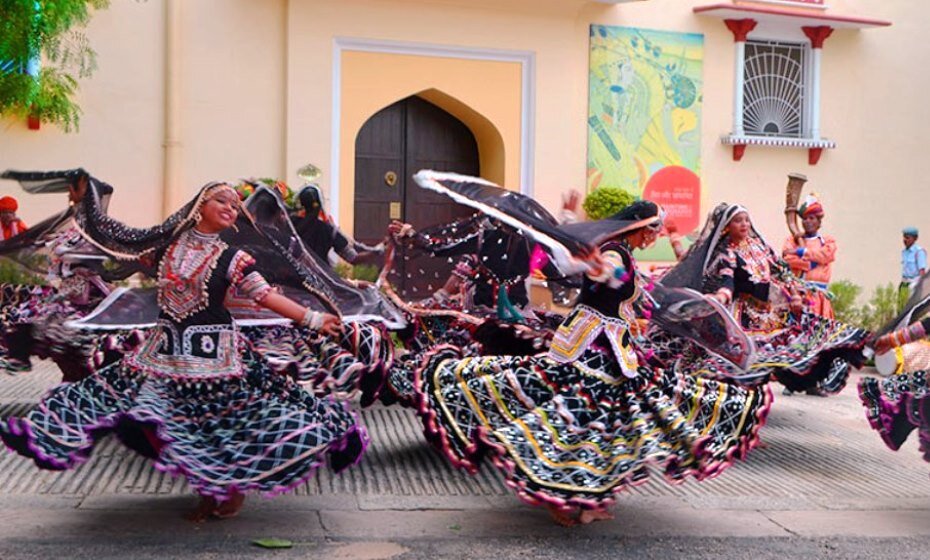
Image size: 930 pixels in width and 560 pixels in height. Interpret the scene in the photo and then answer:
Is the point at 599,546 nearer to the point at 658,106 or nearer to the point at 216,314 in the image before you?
the point at 216,314

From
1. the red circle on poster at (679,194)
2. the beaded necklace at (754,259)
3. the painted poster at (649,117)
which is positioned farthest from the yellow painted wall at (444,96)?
the beaded necklace at (754,259)

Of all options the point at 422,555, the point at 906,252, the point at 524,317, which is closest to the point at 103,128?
the point at 524,317

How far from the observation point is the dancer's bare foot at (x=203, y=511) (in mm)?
5262

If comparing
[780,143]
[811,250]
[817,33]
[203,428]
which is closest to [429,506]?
[203,428]

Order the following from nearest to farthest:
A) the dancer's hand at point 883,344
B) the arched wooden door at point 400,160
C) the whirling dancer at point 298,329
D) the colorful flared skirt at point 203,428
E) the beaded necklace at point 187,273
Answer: the colorful flared skirt at point 203,428 → the beaded necklace at point 187,273 → the dancer's hand at point 883,344 → the whirling dancer at point 298,329 → the arched wooden door at point 400,160

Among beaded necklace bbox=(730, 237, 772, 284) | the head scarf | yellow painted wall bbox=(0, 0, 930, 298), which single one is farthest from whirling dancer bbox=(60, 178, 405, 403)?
yellow painted wall bbox=(0, 0, 930, 298)

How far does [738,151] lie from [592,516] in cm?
967

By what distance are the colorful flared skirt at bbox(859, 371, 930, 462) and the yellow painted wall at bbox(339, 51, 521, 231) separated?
744 cm

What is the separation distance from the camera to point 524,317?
750 centimetres

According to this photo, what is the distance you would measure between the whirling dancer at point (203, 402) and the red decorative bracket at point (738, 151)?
1011 centimetres

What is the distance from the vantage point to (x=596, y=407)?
5.41m

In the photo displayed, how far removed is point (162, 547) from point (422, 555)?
3.63 feet

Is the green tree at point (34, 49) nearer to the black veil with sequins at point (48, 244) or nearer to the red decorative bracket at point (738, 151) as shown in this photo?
the black veil with sequins at point (48, 244)

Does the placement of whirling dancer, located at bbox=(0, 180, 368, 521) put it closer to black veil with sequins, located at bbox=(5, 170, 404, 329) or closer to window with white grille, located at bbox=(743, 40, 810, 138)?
black veil with sequins, located at bbox=(5, 170, 404, 329)
